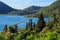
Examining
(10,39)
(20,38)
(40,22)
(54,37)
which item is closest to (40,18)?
(40,22)

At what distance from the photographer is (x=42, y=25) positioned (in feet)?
209

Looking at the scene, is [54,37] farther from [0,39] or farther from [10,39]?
[10,39]

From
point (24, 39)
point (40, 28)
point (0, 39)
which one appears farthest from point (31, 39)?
point (40, 28)

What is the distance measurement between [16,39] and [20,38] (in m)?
0.79

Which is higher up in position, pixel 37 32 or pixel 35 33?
pixel 35 33

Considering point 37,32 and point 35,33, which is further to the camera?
point 37,32

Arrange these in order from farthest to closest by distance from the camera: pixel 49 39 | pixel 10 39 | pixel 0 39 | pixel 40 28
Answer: pixel 40 28
pixel 10 39
pixel 0 39
pixel 49 39

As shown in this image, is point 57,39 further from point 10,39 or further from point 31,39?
point 10,39

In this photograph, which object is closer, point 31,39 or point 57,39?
point 57,39

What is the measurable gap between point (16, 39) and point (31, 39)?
305 cm

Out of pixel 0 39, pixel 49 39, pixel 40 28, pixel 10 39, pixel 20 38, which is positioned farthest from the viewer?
pixel 40 28

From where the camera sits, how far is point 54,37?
3169 centimetres

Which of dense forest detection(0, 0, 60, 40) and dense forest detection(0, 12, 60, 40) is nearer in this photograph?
dense forest detection(0, 12, 60, 40)

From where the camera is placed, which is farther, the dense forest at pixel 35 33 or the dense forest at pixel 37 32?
the dense forest at pixel 37 32
